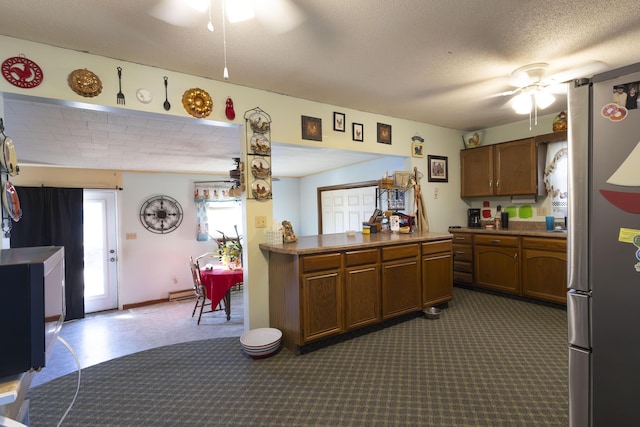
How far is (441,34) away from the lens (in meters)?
2.04

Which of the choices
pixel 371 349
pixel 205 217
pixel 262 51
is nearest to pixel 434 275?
pixel 371 349

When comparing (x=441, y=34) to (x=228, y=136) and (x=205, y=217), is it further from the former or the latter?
(x=205, y=217)

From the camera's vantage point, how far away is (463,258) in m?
4.38

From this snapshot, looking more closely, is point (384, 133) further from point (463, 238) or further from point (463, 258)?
point (463, 258)

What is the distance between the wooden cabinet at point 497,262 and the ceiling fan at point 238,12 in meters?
3.52

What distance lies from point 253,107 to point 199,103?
0.49 m

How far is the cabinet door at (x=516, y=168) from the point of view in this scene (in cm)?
395

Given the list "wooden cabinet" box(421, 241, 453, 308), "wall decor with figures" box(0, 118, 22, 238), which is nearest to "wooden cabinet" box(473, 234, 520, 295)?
"wooden cabinet" box(421, 241, 453, 308)

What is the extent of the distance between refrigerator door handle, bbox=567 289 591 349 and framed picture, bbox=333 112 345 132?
2.68 metres

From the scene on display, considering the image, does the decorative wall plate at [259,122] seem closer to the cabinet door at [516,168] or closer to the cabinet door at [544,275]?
the cabinet door at [516,168]

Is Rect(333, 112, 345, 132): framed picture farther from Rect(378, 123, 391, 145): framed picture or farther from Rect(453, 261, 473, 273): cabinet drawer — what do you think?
Rect(453, 261, 473, 273): cabinet drawer

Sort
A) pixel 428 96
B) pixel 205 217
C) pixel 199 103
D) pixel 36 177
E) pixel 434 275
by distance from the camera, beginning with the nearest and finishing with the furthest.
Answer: pixel 199 103 → pixel 428 96 → pixel 434 275 → pixel 36 177 → pixel 205 217

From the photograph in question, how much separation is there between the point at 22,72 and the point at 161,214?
397 centimetres

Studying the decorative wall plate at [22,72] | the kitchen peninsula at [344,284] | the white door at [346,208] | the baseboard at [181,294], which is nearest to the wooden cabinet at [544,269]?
the kitchen peninsula at [344,284]
